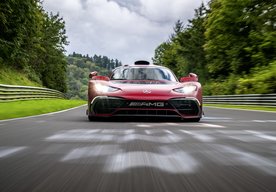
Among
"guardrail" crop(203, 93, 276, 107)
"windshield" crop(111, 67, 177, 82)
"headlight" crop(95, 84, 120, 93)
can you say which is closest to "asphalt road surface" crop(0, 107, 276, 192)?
"headlight" crop(95, 84, 120, 93)

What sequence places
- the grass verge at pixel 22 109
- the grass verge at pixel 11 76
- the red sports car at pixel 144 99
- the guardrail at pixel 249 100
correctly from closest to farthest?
1. the red sports car at pixel 144 99
2. the grass verge at pixel 22 109
3. the guardrail at pixel 249 100
4. the grass verge at pixel 11 76

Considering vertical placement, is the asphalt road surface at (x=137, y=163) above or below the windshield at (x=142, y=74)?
below

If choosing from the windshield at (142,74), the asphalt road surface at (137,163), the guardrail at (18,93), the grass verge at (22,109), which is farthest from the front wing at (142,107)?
the guardrail at (18,93)

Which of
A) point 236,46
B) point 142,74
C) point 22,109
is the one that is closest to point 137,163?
point 142,74

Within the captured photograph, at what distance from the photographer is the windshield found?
9.55 meters

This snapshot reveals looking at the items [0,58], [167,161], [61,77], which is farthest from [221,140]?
[61,77]

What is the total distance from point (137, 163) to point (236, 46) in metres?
39.7

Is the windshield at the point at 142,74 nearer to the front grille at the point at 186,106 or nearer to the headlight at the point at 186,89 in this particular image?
the headlight at the point at 186,89

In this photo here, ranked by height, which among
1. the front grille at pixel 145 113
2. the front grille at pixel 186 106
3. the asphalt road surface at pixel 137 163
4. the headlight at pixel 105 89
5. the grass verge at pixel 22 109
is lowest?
the grass verge at pixel 22 109

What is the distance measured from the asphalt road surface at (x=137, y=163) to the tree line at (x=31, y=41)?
2881 cm

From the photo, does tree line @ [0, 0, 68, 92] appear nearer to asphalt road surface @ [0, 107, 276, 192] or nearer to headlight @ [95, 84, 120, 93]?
headlight @ [95, 84, 120, 93]

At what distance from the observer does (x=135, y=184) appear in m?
2.56

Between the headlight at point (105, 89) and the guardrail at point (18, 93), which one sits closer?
the headlight at point (105, 89)

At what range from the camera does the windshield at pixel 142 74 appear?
31.3ft
